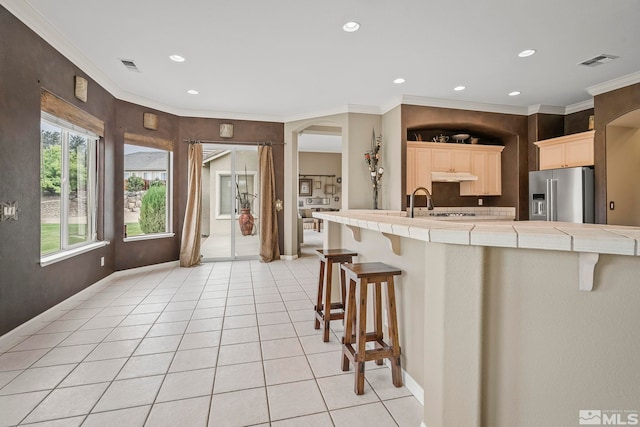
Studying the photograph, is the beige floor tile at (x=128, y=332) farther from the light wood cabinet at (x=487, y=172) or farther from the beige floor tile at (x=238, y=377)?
the light wood cabinet at (x=487, y=172)

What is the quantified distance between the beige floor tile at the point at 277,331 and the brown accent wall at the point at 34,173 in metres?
2.14

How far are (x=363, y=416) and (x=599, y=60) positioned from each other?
4691mm

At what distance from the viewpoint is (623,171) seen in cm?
449

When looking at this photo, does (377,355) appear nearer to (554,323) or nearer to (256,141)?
(554,323)

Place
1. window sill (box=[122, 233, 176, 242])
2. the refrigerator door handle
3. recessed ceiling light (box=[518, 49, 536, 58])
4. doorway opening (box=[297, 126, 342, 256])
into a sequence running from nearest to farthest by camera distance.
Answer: recessed ceiling light (box=[518, 49, 536, 58]), the refrigerator door handle, window sill (box=[122, 233, 176, 242]), doorway opening (box=[297, 126, 342, 256])

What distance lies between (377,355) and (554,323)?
1019 mm

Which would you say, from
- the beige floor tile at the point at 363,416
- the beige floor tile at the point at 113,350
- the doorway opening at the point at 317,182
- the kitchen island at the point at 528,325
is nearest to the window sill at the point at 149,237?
the beige floor tile at the point at 113,350

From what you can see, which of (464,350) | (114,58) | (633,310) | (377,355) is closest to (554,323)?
(633,310)

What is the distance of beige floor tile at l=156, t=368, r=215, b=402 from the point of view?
1.95 metres

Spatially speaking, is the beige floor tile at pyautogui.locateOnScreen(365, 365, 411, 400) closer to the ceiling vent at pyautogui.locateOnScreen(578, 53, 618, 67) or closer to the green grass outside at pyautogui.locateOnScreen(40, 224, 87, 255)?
the green grass outside at pyautogui.locateOnScreen(40, 224, 87, 255)

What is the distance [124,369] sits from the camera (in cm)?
225

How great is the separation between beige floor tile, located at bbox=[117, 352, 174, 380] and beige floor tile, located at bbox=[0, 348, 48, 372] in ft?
2.41

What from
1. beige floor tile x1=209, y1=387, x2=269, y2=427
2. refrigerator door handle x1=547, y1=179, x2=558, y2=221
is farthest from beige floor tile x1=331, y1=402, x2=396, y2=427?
refrigerator door handle x1=547, y1=179, x2=558, y2=221

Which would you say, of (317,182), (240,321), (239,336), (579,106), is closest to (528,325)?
(239,336)
